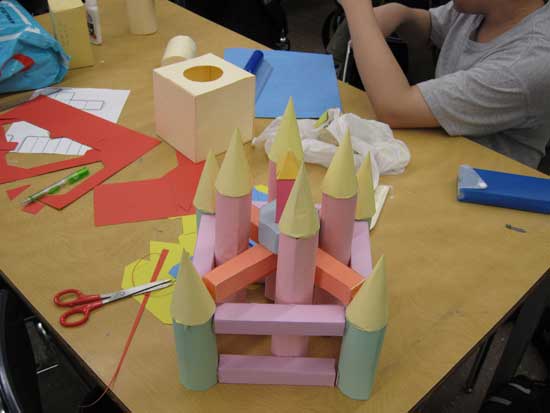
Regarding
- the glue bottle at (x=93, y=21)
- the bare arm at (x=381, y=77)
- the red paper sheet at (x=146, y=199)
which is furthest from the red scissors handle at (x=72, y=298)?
the glue bottle at (x=93, y=21)

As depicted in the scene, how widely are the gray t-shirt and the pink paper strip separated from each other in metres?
0.66

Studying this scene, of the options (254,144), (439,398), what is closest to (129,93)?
(254,144)

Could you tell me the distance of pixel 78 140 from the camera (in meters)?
1.09

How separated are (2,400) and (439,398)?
45.4 inches

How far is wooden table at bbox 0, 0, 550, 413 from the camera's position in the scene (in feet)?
2.24

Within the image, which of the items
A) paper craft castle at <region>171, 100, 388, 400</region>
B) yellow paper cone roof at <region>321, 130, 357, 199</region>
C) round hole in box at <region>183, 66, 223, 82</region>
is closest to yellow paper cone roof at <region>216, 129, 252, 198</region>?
paper craft castle at <region>171, 100, 388, 400</region>

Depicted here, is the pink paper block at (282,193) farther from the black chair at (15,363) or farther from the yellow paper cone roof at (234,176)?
the black chair at (15,363)

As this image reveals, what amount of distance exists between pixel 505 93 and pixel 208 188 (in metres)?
0.73

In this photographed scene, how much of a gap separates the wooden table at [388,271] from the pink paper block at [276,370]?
0.01m

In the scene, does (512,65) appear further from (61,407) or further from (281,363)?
(61,407)

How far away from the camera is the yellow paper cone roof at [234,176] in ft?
2.21

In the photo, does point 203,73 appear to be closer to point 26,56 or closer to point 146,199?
point 146,199

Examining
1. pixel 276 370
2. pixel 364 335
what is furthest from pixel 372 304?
pixel 276 370

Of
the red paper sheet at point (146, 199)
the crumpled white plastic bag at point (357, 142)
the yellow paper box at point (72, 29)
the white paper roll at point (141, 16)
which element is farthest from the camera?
the white paper roll at point (141, 16)
